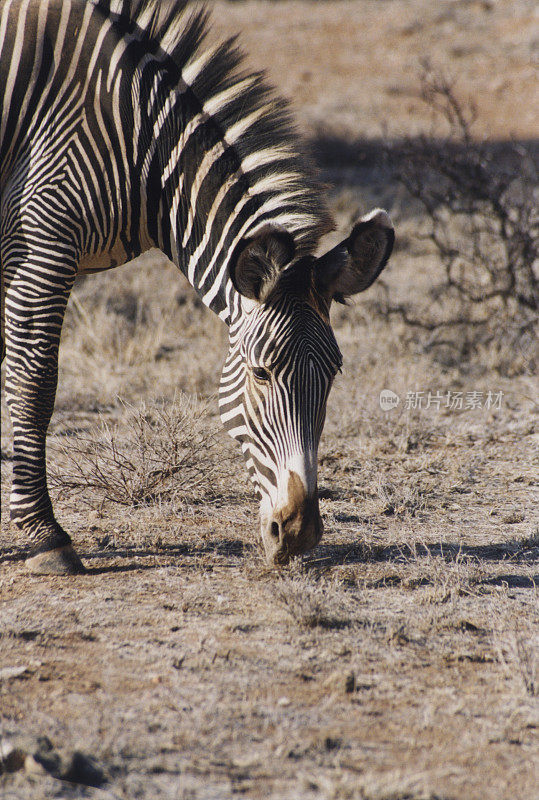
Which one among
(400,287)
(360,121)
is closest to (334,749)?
(400,287)

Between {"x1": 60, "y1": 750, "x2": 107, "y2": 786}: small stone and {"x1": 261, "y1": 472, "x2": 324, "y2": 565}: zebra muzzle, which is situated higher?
{"x1": 261, "y1": 472, "x2": 324, "y2": 565}: zebra muzzle

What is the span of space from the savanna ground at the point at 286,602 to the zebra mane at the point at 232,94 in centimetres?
26

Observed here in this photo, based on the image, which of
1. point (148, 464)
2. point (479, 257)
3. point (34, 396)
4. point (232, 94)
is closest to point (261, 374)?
point (34, 396)

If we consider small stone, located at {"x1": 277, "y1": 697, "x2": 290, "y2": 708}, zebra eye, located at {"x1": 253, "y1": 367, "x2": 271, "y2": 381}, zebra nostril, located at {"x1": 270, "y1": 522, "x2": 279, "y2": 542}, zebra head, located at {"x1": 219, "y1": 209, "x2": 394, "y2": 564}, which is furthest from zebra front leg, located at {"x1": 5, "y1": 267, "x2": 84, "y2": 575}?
small stone, located at {"x1": 277, "y1": 697, "x2": 290, "y2": 708}

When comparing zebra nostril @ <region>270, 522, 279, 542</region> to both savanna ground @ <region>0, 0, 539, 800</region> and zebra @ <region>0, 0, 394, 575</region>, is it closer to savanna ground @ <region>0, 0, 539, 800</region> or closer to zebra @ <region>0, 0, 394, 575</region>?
zebra @ <region>0, 0, 394, 575</region>

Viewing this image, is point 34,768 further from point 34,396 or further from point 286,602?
point 34,396

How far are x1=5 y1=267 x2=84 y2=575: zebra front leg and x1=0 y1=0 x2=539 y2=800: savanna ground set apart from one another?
19cm

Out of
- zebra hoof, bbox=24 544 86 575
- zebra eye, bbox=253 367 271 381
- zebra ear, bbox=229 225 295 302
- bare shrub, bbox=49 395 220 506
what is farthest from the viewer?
bare shrub, bbox=49 395 220 506

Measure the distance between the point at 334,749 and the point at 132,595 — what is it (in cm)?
150

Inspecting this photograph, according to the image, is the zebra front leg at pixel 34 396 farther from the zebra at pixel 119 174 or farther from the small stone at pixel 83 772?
the small stone at pixel 83 772

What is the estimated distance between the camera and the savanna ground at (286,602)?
2670 mm

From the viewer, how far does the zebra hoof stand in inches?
163

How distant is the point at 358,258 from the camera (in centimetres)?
363

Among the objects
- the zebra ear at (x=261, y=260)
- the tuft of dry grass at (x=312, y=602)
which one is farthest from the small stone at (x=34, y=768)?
the zebra ear at (x=261, y=260)
